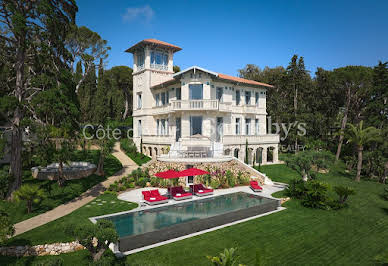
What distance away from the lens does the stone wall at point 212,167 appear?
76.2ft

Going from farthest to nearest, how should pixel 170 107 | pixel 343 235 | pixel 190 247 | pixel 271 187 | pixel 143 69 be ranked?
1. pixel 143 69
2. pixel 170 107
3. pixel 271 187
4. pixel 343 235
5. pixel 190 247

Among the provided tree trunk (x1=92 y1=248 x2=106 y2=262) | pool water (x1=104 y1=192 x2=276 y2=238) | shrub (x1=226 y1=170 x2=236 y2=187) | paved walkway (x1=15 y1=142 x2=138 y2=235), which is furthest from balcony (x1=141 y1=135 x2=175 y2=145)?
tree trunk (x1=92 y1=248 x2=106 y2=262)

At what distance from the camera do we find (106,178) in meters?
23.5

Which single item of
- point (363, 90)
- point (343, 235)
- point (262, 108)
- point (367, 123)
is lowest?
point (343, 235)

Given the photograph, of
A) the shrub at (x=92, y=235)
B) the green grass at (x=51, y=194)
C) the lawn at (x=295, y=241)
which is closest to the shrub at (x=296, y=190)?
the lawn at (x=295, y=241)

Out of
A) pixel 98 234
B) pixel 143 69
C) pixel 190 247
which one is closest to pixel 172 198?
pixel 190 247

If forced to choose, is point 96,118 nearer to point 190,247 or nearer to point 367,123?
point 190,247

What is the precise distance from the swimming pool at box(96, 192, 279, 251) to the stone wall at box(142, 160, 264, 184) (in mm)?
4848

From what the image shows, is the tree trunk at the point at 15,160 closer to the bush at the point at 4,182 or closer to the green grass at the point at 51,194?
the bush at the point at 4,182

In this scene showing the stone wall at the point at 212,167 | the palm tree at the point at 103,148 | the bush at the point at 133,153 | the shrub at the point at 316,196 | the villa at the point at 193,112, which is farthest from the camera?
the bush at the point at 133,153

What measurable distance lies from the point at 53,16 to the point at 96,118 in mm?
22634

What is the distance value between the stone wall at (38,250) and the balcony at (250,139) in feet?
67.2

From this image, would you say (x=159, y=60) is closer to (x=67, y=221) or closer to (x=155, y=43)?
(x=155, y=43)

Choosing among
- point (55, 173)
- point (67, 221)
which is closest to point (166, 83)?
point (55, 173)
